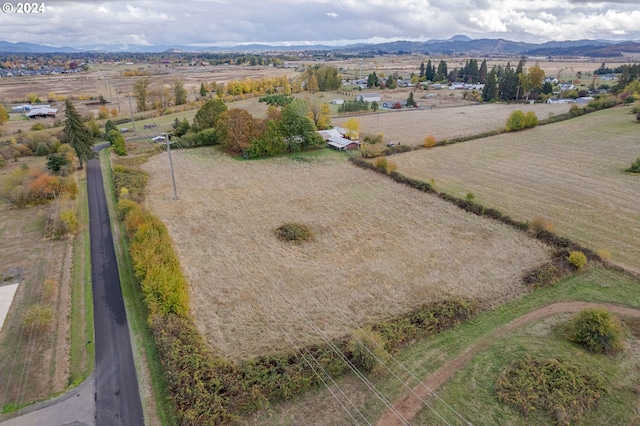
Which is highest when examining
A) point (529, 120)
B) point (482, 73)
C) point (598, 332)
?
point (482, 73)

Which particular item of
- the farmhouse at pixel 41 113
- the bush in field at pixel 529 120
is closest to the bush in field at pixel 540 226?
the bush in field at pixel 529 120

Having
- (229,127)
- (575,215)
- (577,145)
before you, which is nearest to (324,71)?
(229,127)

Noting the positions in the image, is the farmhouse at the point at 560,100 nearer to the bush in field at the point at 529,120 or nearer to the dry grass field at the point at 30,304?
the bush in field at the point at 529,120

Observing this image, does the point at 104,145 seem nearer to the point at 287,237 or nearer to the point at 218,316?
the point at 287,237

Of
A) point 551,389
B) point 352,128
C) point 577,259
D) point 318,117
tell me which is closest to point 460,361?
point 551,389

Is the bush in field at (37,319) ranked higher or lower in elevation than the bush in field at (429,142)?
lower

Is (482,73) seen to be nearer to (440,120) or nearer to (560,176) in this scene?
(440,120)

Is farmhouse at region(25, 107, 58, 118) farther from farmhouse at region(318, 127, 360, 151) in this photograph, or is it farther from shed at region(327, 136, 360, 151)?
shed at region(327, 136, 360, 151)
